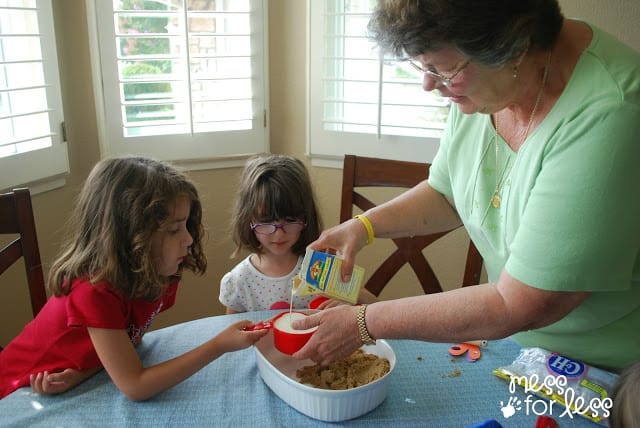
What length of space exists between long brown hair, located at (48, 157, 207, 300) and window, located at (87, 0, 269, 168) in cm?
93

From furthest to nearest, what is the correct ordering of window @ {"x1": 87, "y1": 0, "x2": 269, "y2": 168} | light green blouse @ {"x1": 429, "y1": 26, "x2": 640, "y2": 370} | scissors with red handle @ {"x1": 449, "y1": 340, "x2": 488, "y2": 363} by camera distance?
window @ {"x1": 87, "y1": 0, "x2": 269, "y2": 168}, scissors with red handle @ {"x1": 449, "y1": 340, "x2": 488, "y2": 363}, light green blouse @ {"x1": 429, "y1": 26, "x2": 640, "y2": 370}

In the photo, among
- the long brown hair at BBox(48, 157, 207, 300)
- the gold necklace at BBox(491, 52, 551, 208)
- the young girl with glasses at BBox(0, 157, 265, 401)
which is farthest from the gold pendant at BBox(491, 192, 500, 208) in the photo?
the long brown hair at BBox(48, 157, 207, 300)

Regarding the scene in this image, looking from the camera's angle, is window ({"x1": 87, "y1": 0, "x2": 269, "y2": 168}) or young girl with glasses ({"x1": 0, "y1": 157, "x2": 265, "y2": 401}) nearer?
young girl with glasses ({"x1": 0, "y1": 157, "x2": 265, "y2": 401})

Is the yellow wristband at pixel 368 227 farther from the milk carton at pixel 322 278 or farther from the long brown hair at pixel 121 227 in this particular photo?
the long brown hair at pixel 121 227

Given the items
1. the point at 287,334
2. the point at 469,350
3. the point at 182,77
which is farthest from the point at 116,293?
the point at 182,77

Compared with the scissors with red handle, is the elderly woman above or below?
above

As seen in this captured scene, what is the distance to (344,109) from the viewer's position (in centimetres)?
233

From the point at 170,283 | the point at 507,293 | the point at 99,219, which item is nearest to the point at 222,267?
the point at 170,283

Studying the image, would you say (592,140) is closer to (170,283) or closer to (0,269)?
(170,283)

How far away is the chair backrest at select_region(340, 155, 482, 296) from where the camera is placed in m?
1.73

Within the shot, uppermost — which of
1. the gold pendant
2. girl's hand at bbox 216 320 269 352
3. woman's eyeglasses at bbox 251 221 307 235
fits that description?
the gold pendant

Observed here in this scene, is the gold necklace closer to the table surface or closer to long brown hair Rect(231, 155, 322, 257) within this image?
the table surface

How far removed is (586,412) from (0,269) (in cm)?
131

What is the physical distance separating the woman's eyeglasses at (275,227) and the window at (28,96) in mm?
844
